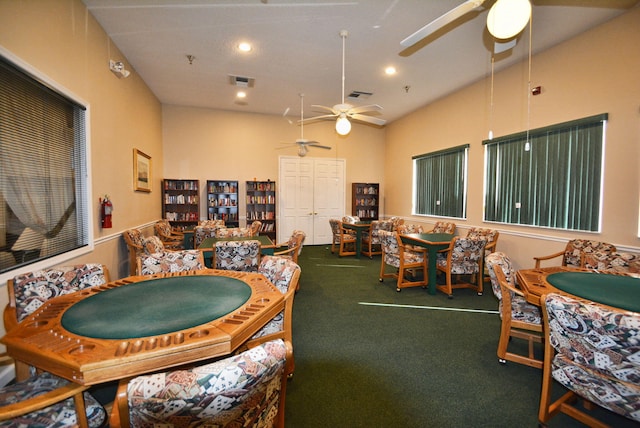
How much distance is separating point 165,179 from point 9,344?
641 cm

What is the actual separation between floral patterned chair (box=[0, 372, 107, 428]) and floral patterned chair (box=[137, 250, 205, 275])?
103 cm

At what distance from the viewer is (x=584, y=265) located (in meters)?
3.23

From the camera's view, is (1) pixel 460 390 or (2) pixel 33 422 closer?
(2) pixel 33 422

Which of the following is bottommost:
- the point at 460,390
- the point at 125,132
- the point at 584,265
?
the point at 460,390

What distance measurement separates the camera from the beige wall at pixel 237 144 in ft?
23.6

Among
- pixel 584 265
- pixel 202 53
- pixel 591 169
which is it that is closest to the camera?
pixel 584 265

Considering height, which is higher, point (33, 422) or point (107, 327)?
point (107, 327)

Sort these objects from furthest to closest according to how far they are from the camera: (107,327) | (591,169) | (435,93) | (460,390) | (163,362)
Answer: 1. (435,93)
2. (591,169)
3. (460,390)
4. (107,327)
5. (163,362)

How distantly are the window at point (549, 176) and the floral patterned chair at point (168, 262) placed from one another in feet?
14.8

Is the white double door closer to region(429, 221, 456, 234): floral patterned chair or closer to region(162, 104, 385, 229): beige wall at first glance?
region(162, 104, 385, 229): beige wall

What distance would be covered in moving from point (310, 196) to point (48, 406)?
740cm

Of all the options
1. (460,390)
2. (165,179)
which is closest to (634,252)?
(460,390)

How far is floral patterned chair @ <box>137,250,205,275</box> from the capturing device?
7.88ft

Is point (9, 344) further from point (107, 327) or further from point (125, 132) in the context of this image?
point (125, 132)
